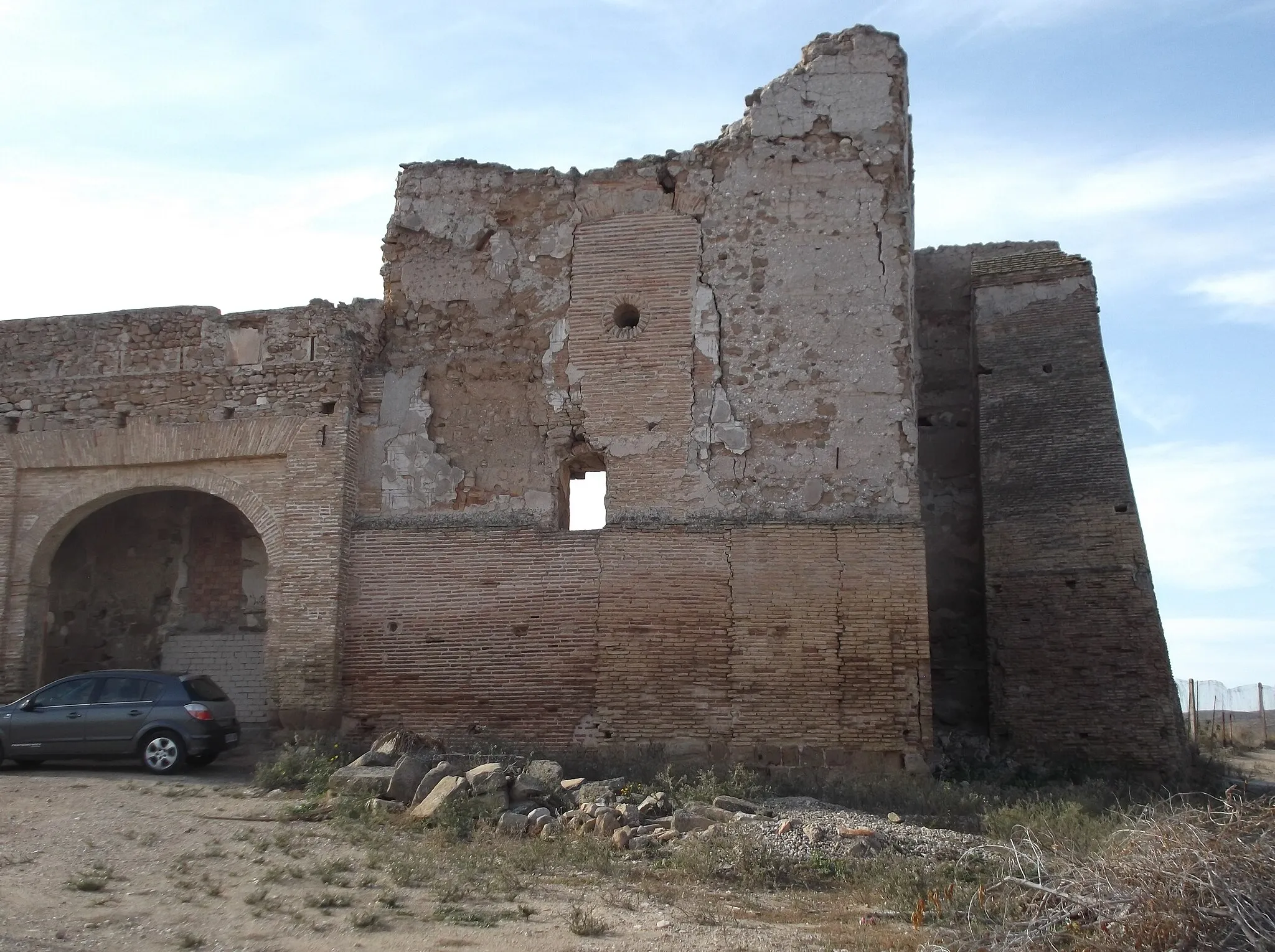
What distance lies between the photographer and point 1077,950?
18.4 ft

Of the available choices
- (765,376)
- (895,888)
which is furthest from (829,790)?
(765,376)

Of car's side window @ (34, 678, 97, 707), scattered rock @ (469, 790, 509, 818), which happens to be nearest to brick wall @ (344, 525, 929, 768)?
car's side window @ (34, 678, 97, 707)

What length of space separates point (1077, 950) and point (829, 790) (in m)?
4.86

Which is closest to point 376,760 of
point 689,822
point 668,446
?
point 689,822

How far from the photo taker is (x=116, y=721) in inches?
450

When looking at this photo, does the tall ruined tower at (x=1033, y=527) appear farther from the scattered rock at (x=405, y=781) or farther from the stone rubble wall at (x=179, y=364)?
the stone rubble wall at (x=179, y=364)

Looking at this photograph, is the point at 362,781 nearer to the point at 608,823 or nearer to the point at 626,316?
the point at 608,823

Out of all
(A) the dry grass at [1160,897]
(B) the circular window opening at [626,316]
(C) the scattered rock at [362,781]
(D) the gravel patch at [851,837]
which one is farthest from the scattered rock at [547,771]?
(B) the circular window opening at [626,316]

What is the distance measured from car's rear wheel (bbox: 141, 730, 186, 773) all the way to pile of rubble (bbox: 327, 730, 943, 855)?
2.17 meters

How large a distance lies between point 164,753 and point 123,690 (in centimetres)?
77

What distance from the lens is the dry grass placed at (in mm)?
5402

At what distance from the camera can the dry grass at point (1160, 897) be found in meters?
5.40

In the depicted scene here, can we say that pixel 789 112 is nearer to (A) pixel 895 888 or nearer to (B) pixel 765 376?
(B) pixel 765 376

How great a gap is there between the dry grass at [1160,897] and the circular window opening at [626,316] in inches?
299
